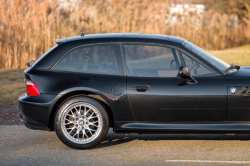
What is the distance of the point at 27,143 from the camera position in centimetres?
673

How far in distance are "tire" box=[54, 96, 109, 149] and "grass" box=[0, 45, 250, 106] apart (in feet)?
14.9

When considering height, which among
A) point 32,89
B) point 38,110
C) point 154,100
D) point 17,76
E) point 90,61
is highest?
point 90,61

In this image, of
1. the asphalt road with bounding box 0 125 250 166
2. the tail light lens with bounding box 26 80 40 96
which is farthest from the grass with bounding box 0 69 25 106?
the tail light lens with bounding box 26 80 40 96

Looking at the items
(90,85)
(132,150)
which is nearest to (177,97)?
(132,150)

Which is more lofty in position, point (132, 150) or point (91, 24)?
point (91, 24)

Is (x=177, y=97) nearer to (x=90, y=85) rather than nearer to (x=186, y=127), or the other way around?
(x=186, y=127)

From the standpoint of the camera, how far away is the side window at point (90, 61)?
6363 millimetres

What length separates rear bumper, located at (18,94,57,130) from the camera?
6250 mm

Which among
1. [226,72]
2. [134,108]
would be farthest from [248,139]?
[134,108]

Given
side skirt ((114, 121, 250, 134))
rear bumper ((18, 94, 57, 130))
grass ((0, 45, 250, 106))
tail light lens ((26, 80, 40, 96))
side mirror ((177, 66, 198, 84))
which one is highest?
side mirror ((177, 66, 198, 84))

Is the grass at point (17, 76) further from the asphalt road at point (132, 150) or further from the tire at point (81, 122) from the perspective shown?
the tire at point (81, 122)

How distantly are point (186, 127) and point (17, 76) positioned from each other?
29.7 feet

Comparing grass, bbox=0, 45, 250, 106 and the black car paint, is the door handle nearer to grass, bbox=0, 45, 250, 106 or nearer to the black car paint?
the black car paint

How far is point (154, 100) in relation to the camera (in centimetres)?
613
